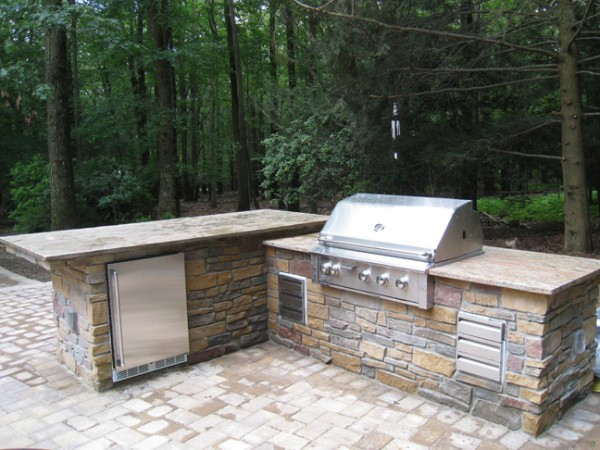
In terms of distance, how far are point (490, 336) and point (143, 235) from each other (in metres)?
2.61

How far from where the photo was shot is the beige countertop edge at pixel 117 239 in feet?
10.5

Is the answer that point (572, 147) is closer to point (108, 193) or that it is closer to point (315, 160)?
point (315, 160)

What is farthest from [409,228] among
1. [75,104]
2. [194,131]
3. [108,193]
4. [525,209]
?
[75,104]

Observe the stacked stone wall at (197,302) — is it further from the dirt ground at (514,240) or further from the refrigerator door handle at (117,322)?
the dirt ground at (514,240)

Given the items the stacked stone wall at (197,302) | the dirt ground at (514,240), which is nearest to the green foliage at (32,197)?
the dirt ground at (514,240)

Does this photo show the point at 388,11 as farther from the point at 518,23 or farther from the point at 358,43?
the point at 518,23

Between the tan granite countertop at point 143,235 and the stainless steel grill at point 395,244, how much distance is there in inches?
32.3

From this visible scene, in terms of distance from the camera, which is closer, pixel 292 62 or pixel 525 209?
pixel 525 209

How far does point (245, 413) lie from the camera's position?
10.1 feet

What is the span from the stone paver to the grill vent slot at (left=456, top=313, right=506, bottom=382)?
30 centimetres

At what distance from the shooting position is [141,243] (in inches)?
136

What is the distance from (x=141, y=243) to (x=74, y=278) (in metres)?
0.60

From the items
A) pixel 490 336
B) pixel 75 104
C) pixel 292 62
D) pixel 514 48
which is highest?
pixel 292 62

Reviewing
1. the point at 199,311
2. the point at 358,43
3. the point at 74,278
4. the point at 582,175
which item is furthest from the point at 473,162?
the point at 74,278
